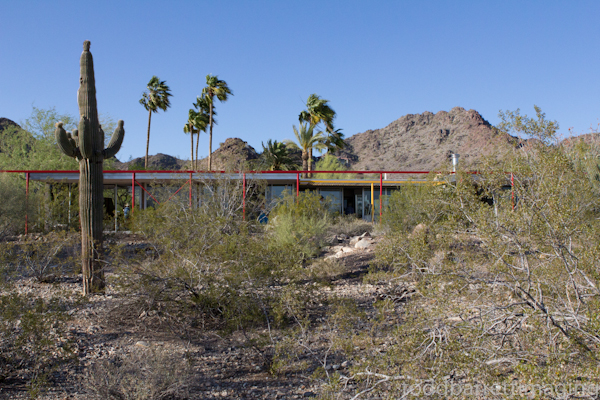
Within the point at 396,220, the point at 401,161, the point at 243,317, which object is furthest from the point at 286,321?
the point at 401,161

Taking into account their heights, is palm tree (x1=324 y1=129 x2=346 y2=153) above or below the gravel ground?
above

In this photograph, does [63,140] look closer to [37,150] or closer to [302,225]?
[302,225]

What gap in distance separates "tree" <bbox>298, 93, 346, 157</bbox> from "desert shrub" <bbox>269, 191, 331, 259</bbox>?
16.0m

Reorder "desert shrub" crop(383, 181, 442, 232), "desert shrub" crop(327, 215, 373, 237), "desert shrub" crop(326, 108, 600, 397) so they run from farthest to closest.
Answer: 1. "desert shrub" crop(327, 215, 373, 237)
2. "desert shrub" crop(383, 181, 442, 232)
3. "desert shrub" crop(326, 108, 600, 397)

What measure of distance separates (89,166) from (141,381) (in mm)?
5232

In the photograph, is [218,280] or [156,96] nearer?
[218,280]

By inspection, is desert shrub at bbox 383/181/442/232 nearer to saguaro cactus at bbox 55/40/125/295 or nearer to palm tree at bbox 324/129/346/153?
saguaro cactus at bbox 55/40/125/295

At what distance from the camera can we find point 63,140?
23.9ft

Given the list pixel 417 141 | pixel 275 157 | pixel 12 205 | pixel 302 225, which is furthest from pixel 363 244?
pixel 417 141

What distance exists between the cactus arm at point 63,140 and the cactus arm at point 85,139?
169 mm

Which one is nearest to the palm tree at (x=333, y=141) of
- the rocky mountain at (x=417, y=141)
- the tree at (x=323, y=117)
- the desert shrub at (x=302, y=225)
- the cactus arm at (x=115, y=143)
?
the tree at (x=323, y=117)

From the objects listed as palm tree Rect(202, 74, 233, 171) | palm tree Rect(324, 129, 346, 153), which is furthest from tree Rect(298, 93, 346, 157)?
palm tree Rect(202, 74, 233, 171)

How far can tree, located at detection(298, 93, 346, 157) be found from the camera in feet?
95.8

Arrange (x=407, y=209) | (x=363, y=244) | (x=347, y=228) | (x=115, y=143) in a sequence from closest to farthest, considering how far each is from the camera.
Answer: (x=115, y=143) → (x=363, y=244) → (x=407, y=209) → (x=347, y=228)
